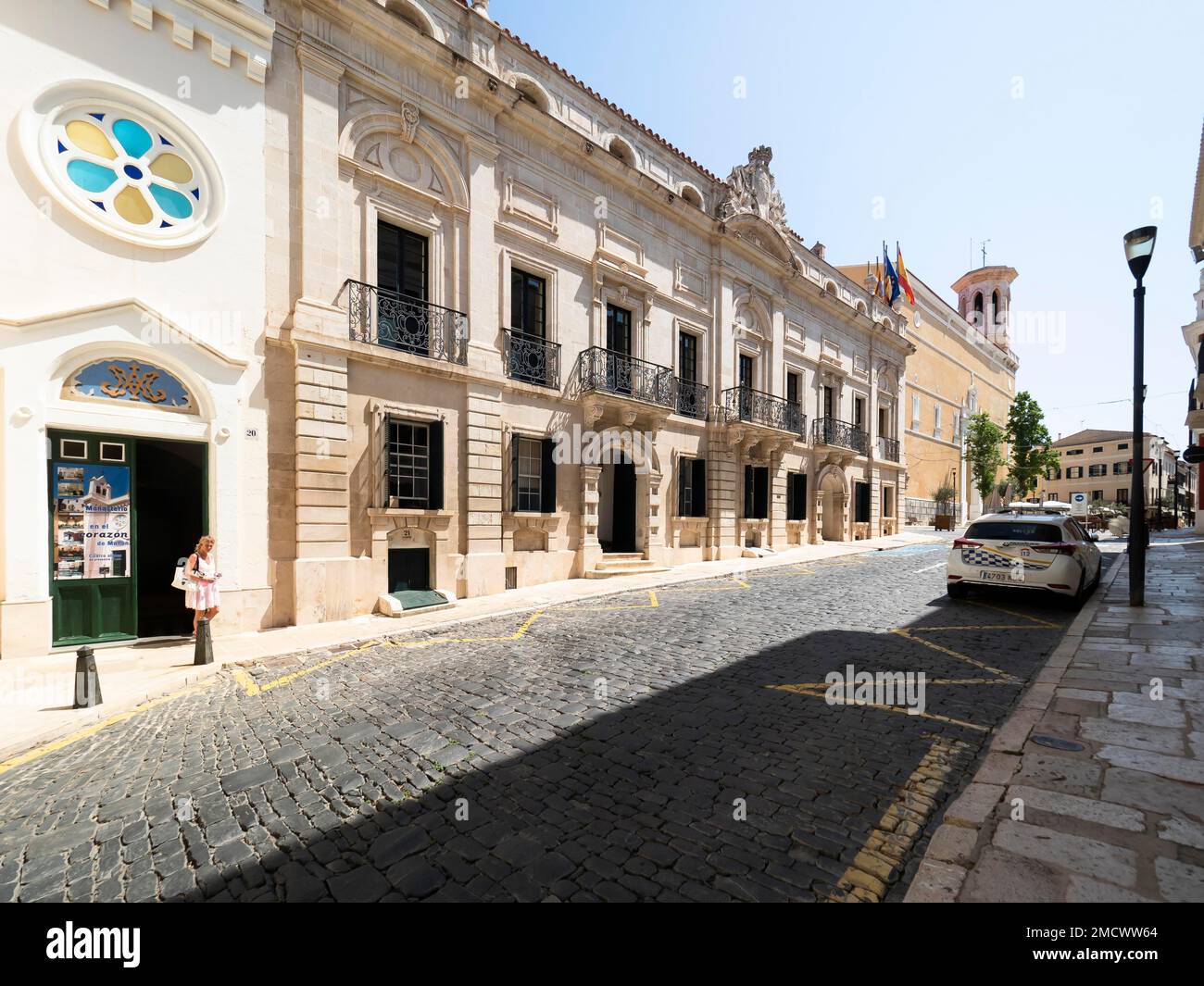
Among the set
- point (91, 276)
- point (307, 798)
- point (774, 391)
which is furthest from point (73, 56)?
point (774, 391)

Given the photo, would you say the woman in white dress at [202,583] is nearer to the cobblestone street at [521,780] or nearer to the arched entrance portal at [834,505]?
the cobblestone street at [521,780]

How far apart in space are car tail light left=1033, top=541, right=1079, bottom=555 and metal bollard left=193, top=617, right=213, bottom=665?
42.3 feet

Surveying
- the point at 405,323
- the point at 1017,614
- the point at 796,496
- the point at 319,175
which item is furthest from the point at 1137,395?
the point at 319,175

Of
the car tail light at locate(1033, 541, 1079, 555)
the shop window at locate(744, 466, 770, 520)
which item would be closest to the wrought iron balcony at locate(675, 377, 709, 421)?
the shop window at locate(744, 466, 770, 520)

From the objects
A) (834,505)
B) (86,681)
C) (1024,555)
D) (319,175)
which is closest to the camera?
(86,681)

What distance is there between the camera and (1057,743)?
3994mm

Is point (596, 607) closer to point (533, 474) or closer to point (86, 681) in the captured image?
point (533, 474)

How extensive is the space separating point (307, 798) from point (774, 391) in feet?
67.7

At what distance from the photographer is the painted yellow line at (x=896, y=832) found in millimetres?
2604

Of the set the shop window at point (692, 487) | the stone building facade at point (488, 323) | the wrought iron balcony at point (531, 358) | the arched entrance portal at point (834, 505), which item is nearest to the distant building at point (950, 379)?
the arched entrance portal at point (834, 505)

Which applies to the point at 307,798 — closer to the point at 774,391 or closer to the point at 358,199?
the point at 358,199

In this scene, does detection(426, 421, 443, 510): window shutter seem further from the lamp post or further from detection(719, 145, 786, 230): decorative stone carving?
detection(719, 145, 786, 230): decorative stone carving

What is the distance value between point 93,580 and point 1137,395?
17209mm
